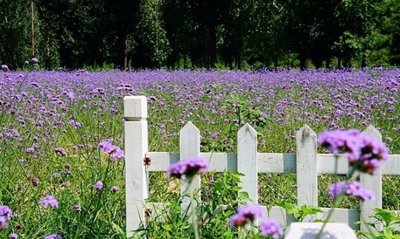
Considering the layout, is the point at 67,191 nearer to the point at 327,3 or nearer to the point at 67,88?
the point at 67,88

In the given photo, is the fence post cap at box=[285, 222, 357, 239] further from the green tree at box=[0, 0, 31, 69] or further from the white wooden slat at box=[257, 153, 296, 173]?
the green tree at box=[0, 0, 31, 69]

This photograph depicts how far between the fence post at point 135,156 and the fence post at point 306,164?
0.87 metres

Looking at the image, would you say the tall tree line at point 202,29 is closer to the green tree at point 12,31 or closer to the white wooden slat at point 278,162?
the green tree at point 12,31

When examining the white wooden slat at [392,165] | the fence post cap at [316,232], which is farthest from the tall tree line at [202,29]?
the fence post cap at [316,232]

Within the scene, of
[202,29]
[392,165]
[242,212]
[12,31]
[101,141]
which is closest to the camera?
[242,212]

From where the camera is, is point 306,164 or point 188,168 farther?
point 306,164

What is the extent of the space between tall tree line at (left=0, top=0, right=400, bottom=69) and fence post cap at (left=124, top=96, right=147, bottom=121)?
22.8 m

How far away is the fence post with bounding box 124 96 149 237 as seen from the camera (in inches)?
121

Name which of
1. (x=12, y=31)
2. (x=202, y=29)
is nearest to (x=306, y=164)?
(x=202, y=29)

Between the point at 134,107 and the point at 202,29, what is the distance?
3255cm

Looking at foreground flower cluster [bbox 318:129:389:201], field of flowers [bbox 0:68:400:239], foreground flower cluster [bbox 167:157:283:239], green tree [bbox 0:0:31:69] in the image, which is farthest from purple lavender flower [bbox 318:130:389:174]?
green tree [bbox 0:0:31:69]

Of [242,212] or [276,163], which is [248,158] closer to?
[276,163]

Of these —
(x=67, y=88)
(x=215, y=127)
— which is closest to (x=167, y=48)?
(x=67, y=88)

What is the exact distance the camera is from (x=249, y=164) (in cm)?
294
